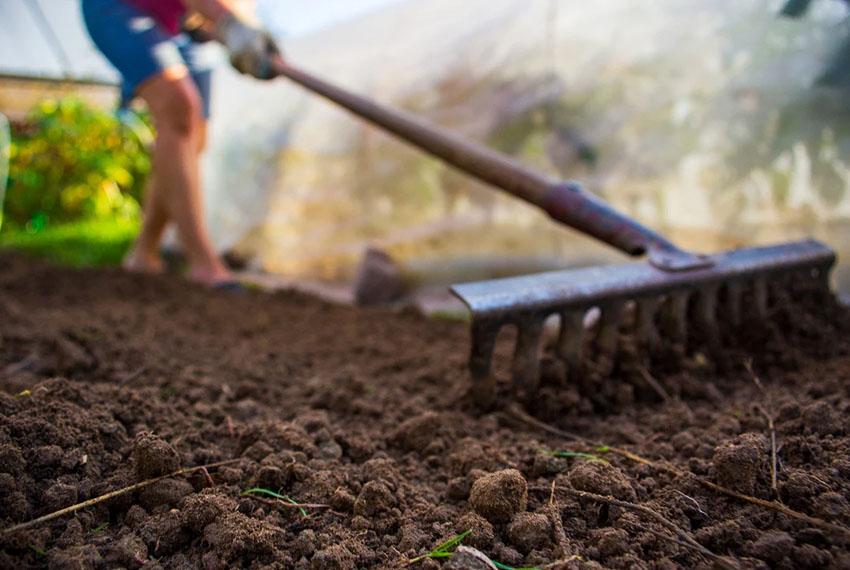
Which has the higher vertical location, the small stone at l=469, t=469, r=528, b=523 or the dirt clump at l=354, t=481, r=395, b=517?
the small stone at l=469, t=469, r=528, b=523

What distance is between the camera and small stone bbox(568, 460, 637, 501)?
0.91 meters

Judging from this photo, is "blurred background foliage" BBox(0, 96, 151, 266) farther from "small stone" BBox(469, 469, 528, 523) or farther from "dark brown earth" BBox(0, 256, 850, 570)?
"small stone" BBox(469, 469, 528, 523)

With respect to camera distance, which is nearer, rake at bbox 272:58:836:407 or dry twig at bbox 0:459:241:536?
dry twig at bbox 0:459:241:536

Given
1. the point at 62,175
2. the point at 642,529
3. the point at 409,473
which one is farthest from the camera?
the point at 62,175

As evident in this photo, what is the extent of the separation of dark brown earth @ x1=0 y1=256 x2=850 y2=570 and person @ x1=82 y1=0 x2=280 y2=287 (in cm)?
110

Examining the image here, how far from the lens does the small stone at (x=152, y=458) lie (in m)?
0.92

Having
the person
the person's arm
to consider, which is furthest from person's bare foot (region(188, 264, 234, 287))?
the person's arm

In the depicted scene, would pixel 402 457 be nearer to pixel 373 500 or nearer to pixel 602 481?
pixel 373 500

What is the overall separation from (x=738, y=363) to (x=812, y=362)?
0.54 feet

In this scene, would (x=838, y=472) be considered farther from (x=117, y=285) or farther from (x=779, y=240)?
(x=117, y=285)

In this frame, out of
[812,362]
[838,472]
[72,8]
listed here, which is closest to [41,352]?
[838,472]

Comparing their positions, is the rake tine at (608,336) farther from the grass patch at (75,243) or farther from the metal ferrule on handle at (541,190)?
the grass patch at (75,243)

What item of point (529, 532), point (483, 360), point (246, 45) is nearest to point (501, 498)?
point (529, 532)

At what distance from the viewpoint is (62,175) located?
454 centimetres
